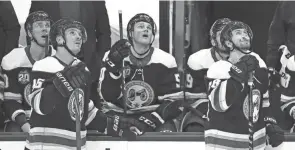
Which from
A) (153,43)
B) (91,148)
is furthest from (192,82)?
(91,148)

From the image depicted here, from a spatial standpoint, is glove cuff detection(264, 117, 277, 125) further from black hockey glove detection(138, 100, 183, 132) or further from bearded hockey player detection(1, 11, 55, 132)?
bearded hockey player detection(1, 11, 55, 132)

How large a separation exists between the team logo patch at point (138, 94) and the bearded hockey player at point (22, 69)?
16.2 inches

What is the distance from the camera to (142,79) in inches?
165

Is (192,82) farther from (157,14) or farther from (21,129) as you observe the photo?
(21,129)

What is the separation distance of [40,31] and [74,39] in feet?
1.00

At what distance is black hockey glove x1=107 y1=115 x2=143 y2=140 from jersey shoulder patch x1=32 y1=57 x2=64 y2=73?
0.35 metres

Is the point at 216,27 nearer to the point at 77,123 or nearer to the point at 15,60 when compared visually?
the point at 77,123

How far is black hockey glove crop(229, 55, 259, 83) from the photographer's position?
386cm

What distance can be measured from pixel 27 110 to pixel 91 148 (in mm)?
371

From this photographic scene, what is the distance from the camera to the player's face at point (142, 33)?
4215 millimetres

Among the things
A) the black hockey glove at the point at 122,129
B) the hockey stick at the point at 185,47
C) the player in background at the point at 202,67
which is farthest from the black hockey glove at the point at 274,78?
the black hockey glove at the point at 122,129

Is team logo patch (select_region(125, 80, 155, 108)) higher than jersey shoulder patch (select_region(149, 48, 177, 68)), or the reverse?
jersey shoulder patch (select_region(149, 48, 177, 68))

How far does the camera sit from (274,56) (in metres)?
4.23

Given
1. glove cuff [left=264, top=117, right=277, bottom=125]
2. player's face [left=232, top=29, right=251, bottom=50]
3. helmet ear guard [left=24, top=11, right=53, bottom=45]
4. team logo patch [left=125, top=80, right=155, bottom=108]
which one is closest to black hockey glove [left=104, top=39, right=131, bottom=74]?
team logo patch [left=125, top=80, right=155, bottom=108]
